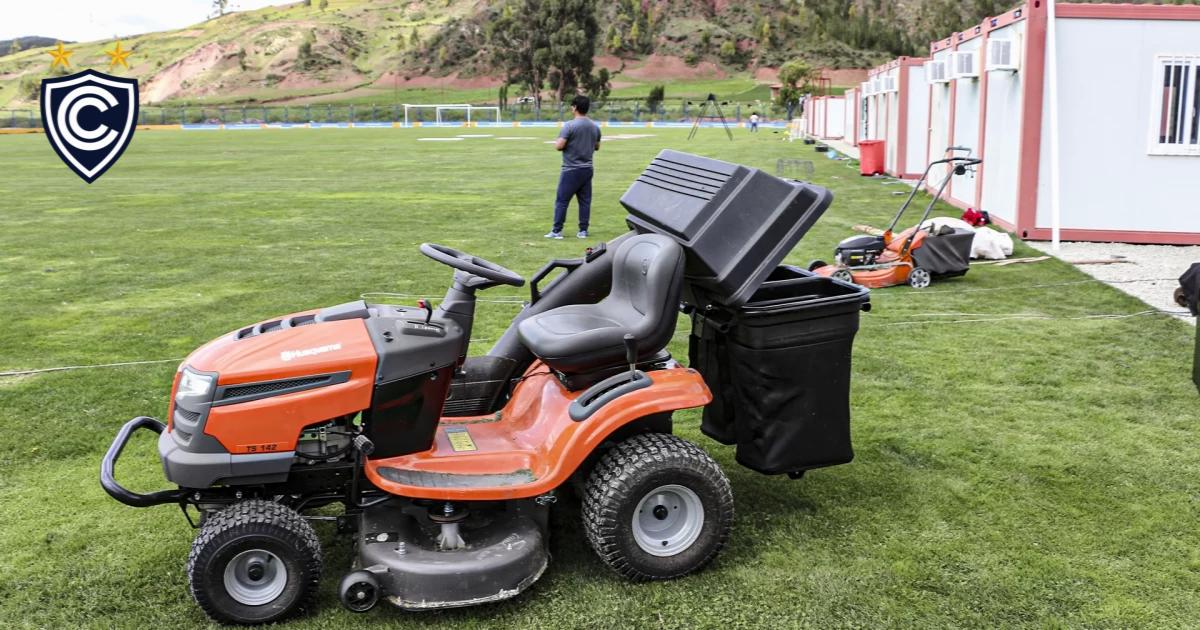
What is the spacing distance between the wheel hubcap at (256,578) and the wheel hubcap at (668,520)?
1273 mm

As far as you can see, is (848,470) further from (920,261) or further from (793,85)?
(793,85)

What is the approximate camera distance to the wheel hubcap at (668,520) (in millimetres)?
4031

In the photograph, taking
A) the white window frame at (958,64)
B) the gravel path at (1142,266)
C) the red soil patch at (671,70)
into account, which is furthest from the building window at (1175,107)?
the red soil patch at (671,70)

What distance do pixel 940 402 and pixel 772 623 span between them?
114 inches

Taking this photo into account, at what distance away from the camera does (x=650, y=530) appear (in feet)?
13.4

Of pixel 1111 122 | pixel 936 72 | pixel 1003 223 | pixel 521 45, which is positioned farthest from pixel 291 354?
pixel 521 45

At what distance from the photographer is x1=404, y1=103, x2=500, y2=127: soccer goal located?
74.1 meters

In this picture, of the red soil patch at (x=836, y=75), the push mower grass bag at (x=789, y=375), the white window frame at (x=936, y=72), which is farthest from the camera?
the red soil patch at (x=836, y=75)

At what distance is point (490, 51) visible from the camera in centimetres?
12612

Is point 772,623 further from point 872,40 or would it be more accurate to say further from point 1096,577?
point 872,40

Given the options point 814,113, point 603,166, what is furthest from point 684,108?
point 603,166

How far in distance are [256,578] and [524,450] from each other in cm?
105

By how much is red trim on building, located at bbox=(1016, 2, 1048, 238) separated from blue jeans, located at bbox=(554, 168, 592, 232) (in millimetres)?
5151

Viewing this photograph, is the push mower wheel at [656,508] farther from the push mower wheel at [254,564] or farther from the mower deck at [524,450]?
the push mower wheel at [254,564]
